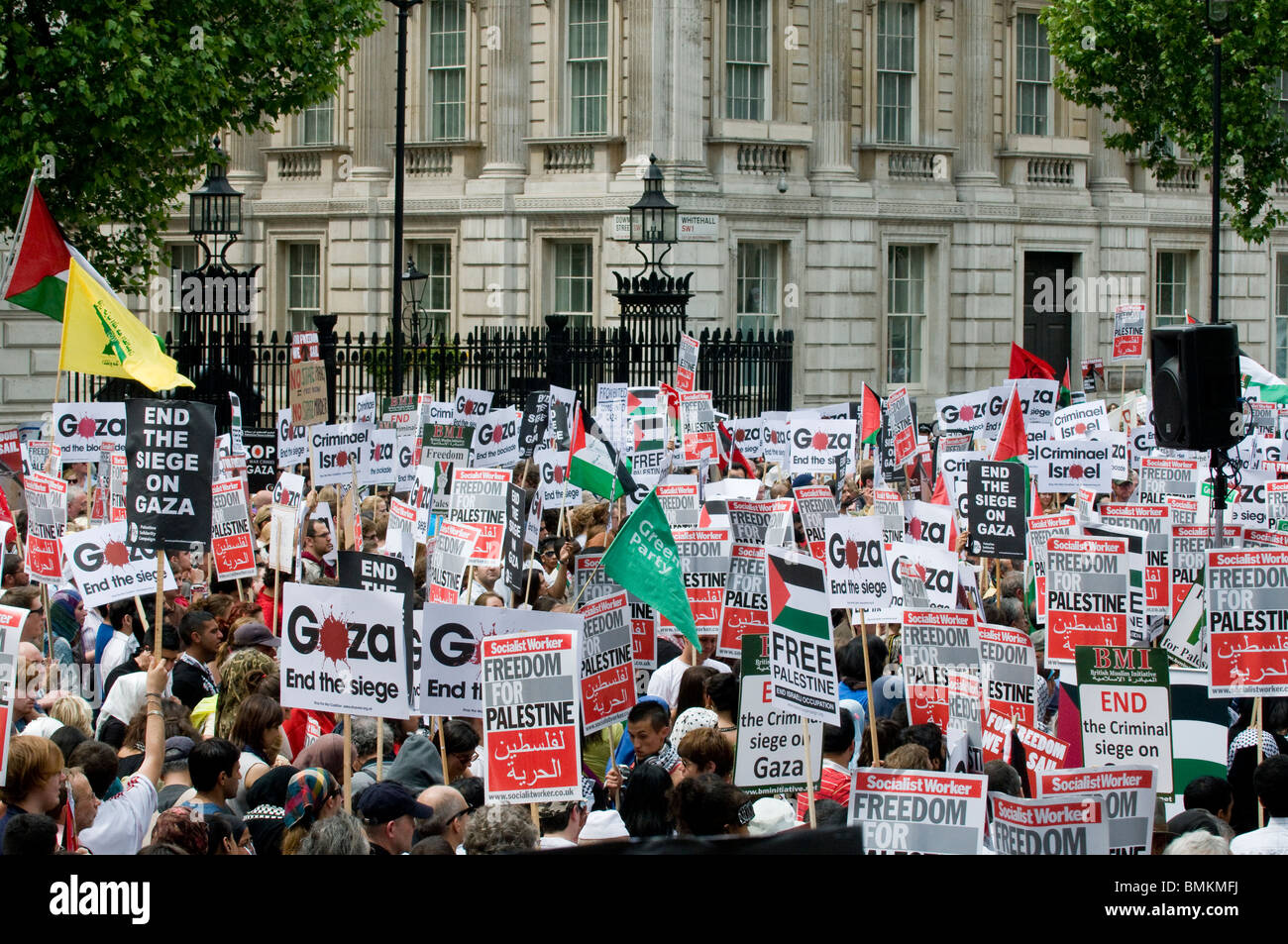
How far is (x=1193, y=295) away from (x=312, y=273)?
58.6 ft

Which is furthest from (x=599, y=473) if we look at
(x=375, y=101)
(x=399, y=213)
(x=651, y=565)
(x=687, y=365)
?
(x=375, y=101)

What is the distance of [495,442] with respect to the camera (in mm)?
18172

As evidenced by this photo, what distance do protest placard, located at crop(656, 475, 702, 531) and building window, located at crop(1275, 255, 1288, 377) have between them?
2892 cm

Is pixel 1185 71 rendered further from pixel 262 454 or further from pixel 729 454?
pixel 262 454

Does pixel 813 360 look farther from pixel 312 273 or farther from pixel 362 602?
pixel 362 602

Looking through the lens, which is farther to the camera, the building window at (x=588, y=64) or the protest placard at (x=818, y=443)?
the building window at (x=588, y=64)

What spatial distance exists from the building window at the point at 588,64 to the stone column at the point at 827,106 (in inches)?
148

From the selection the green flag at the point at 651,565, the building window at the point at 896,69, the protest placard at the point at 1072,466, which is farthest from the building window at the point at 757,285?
the green flag at the point at 651,565

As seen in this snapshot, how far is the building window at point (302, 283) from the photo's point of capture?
35.1 m

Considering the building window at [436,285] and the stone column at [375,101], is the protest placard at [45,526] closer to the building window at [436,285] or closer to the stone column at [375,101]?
the building window at [436,285]

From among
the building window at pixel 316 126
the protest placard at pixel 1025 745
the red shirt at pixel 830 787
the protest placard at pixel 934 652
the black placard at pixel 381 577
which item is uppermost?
the building window at pixel 316 126

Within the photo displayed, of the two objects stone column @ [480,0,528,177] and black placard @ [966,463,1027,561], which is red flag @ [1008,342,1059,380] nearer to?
black placard @ [966,463,1027,561]

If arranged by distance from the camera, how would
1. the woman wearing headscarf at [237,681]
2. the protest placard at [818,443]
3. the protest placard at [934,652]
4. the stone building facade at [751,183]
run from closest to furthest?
the protest placard at [934,652]
the woman wearing headscarf at [237,681]
the protest placard at [818,443]
the stone building facade at [751,183]

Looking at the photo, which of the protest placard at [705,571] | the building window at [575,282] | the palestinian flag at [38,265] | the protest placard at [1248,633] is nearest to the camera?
the protest placard at [1248,633]
